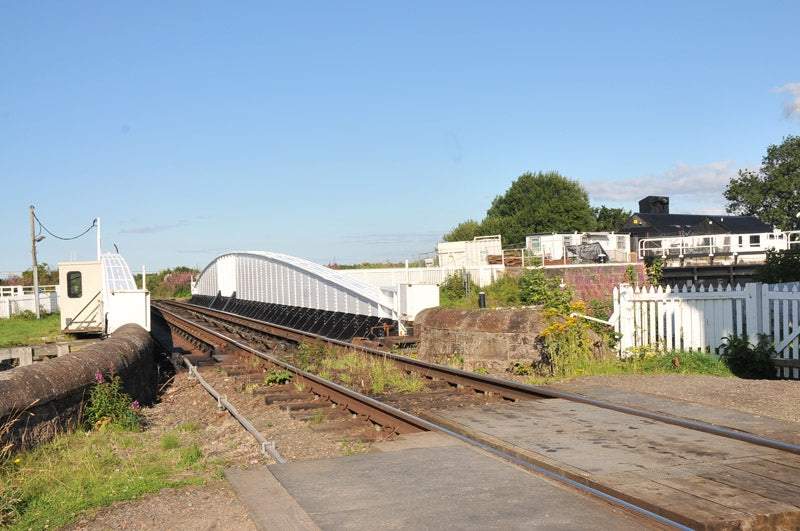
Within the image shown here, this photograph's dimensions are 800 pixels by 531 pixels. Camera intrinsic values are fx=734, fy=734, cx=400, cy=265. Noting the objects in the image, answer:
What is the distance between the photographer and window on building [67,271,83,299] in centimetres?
2267

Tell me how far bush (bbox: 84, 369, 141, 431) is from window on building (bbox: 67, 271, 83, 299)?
44.5 feet

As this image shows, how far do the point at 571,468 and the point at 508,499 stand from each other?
3.20 ft

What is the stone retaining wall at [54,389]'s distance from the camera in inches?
315

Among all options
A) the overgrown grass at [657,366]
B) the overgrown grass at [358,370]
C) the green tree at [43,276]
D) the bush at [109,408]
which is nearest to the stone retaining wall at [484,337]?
the overgrown grass at [657,366]

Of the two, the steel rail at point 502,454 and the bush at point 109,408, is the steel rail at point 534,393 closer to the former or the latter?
the steel rail at point 502,454

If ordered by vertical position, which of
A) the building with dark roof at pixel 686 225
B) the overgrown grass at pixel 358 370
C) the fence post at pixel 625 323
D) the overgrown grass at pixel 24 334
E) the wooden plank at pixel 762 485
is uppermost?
the building with dark roof at pixel 686 225

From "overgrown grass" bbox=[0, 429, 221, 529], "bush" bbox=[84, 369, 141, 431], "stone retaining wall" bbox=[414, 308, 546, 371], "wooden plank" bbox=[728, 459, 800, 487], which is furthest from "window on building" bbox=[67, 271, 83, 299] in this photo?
"wooden plank" bbox=[728, 459, 800, 487]

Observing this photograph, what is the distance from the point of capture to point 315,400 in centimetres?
1080

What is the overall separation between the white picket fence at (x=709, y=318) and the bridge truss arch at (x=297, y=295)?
8.20 metres

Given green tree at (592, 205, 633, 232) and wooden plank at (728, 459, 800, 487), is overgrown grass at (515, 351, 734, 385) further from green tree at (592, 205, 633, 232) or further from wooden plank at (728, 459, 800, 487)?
green tree at (592, 205, 633, 232)

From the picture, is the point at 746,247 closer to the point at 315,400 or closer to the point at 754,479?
the point at 315,400

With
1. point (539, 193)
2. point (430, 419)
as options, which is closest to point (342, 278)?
point (430, 419)

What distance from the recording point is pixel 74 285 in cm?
2280

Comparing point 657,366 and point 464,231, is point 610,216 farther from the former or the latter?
point 657,366
